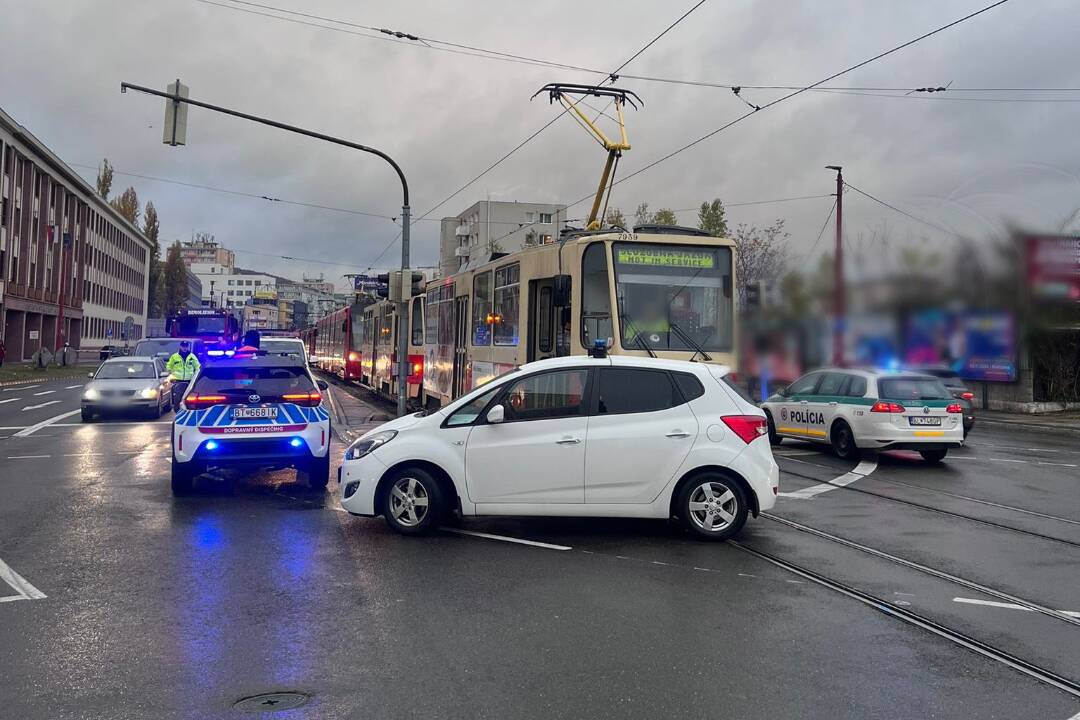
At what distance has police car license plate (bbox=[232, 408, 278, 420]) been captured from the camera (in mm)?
10086

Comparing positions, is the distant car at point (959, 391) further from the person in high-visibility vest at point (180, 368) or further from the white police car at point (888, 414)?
the person in high-visibility vest at point (180, 368)

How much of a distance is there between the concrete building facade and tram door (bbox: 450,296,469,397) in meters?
41.6

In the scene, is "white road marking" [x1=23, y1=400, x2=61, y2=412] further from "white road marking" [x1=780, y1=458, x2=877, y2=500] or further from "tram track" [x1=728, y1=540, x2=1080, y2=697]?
"tram track" [x1=728, y1=540, x2=1080, y2=697]

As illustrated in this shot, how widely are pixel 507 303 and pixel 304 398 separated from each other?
5.20 m

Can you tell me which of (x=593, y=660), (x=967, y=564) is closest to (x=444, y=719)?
(x=593, y=660)

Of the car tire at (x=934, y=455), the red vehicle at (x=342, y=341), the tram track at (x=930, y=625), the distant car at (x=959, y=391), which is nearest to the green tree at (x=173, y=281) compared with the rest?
the red vehicle at (x=342, y=341)

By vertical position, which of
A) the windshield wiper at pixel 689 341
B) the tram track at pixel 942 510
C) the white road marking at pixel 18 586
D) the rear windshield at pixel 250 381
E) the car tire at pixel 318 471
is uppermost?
the windshield wiper at pixel 689 341

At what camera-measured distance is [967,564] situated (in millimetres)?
7418

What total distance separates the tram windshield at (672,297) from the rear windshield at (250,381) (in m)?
4.31

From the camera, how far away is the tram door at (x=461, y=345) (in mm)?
17328

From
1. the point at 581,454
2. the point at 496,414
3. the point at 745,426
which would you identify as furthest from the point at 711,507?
the point at 496,414

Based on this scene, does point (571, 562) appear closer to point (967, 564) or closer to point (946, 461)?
point (967, 564)

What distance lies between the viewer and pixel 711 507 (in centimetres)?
798

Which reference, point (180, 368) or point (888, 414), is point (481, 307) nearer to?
point (888, 414)
